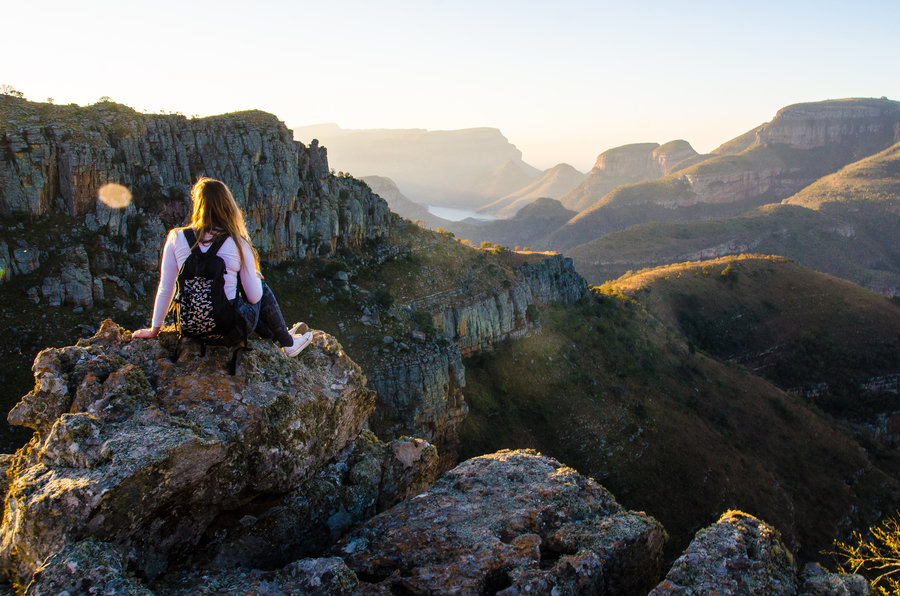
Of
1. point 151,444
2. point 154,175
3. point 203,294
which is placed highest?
point 154,175

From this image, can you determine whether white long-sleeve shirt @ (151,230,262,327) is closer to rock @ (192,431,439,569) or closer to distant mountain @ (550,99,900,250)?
rock @ (192,431,439,569)

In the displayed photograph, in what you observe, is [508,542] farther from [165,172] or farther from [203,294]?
[165,172]

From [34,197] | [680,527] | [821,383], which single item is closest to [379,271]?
[34,197]

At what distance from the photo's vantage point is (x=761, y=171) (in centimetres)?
15862

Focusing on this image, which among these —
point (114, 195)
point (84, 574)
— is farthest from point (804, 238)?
point (84, 574)

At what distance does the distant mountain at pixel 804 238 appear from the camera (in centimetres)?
9081

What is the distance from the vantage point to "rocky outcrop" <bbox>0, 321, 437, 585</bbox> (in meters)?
4.44

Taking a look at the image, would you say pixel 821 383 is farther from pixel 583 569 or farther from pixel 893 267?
pixel 893 267

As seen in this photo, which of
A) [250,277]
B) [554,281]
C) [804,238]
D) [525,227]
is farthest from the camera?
[525,227]

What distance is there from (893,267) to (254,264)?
13948 centimetres

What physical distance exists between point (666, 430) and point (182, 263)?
105ft

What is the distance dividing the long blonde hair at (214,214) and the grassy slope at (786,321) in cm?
4874

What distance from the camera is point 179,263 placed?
5414 mm

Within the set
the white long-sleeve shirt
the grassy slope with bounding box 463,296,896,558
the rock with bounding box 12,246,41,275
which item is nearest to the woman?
the white long-sleeve shirt
